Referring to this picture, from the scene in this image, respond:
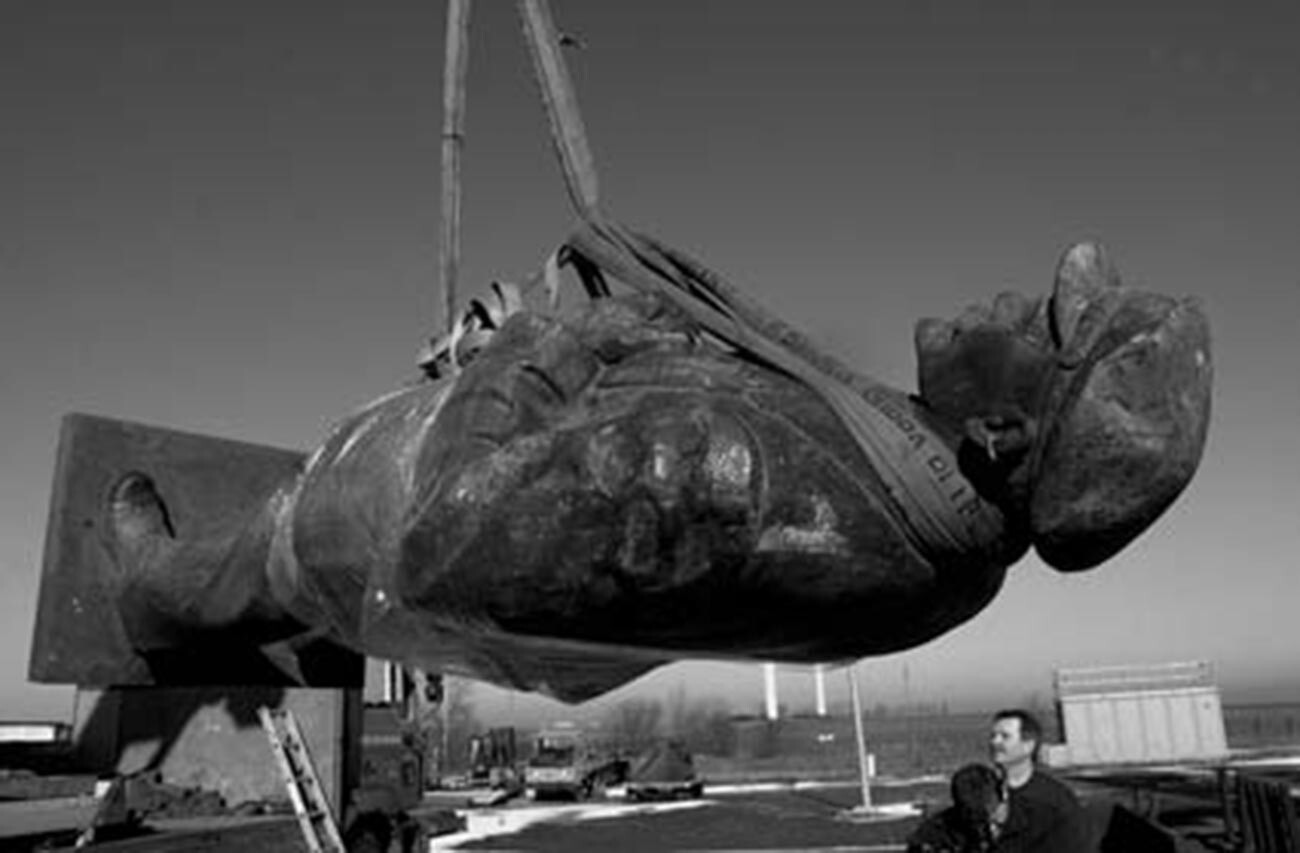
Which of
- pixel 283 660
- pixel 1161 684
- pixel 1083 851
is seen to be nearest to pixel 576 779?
pixel 1161 684

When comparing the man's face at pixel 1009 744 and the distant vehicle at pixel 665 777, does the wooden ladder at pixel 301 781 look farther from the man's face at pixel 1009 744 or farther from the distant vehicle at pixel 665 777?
the distant vehicle at pixel 665 777

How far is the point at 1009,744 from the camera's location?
18.2ft

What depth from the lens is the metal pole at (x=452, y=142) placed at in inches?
88.2

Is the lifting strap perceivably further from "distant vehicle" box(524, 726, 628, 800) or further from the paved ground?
"distant vehicle" box(524, 726, 628, 800)

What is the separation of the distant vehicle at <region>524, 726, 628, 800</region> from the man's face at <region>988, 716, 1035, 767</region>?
30621 mm

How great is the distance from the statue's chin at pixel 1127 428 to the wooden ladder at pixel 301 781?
89.8 inches

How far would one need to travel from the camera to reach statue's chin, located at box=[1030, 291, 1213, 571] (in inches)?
47.5

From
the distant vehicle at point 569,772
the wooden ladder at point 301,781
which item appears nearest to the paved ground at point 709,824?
the distant vehicle at point 569,772

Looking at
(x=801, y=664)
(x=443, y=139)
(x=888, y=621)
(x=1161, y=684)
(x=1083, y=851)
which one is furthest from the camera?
(x=1161, y=684)

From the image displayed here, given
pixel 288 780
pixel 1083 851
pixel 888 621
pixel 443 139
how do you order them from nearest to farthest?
pixel 888 621, pixel 443 139, pixel 288 780, pixel 1083 851

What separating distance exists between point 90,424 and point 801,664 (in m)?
1.54

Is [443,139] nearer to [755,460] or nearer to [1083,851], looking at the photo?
[755,460]

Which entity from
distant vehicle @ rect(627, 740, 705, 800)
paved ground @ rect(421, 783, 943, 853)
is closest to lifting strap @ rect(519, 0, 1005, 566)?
paved ground @ rect(421, 783, 943, 853)

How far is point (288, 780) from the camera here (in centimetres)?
324
